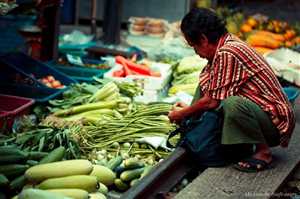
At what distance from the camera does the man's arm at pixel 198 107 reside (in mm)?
5629

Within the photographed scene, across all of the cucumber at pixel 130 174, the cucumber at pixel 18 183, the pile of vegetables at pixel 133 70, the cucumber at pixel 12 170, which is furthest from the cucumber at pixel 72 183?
the pile of vegetables at pixel 133 70

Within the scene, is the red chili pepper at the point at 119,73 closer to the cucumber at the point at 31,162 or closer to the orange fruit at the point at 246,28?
the cucumber at the point at 31,162

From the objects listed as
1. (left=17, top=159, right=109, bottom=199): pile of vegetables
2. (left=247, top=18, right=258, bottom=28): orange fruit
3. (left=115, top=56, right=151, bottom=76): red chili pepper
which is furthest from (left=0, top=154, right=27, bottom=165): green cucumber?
(left=247, top=18, right=258, bottom=28): orange fruit

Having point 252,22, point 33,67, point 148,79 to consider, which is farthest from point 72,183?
point 252,22

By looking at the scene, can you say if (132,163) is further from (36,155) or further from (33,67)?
(33,67)

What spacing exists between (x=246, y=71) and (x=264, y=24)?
741 cm

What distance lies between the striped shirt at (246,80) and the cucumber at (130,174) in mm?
919

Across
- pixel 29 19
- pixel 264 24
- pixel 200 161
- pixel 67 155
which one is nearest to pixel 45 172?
pixel 67 155

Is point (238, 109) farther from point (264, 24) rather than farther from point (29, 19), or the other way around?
point (264, 24)

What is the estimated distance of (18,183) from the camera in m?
4.86

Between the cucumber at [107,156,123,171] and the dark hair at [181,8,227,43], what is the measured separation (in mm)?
1252

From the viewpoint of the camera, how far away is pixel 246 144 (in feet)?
18.9

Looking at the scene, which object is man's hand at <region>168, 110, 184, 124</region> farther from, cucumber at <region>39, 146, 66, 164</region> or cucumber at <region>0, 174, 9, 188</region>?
cucumber at <region>0, 174, 9, 188</region>

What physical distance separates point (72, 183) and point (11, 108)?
9.20ft
